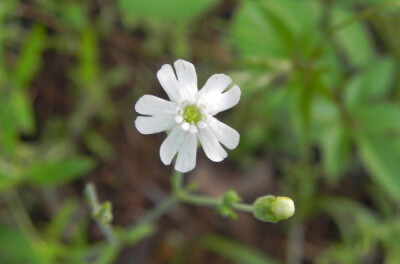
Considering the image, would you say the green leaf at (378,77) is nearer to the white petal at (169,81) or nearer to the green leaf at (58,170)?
the white petal at (169,81)

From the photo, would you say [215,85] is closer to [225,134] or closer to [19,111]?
[225,134]

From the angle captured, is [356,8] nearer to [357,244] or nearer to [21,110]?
[357,244]

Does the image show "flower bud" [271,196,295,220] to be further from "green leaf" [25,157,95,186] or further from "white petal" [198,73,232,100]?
"green leaf" [25,157,95,186]

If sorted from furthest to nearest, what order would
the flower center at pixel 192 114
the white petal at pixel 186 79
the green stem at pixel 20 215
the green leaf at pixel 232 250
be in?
the green leaf at pixel 232 250 → the green stem at pixel 20 215 → the flower center at pixel 192 114 → the white petal at pixel 186 79

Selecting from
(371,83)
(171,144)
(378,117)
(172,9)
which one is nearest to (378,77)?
(371,83)

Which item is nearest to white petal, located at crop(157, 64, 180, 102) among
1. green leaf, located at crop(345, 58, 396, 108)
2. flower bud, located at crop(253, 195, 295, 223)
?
flower bud, located at crop(253, 195, 295, 223)

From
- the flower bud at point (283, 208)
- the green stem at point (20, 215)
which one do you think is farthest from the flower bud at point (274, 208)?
the green stem at point (20, 215)

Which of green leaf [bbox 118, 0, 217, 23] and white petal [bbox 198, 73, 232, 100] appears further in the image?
green leaf [bbox 118, 0, 217, 23]
